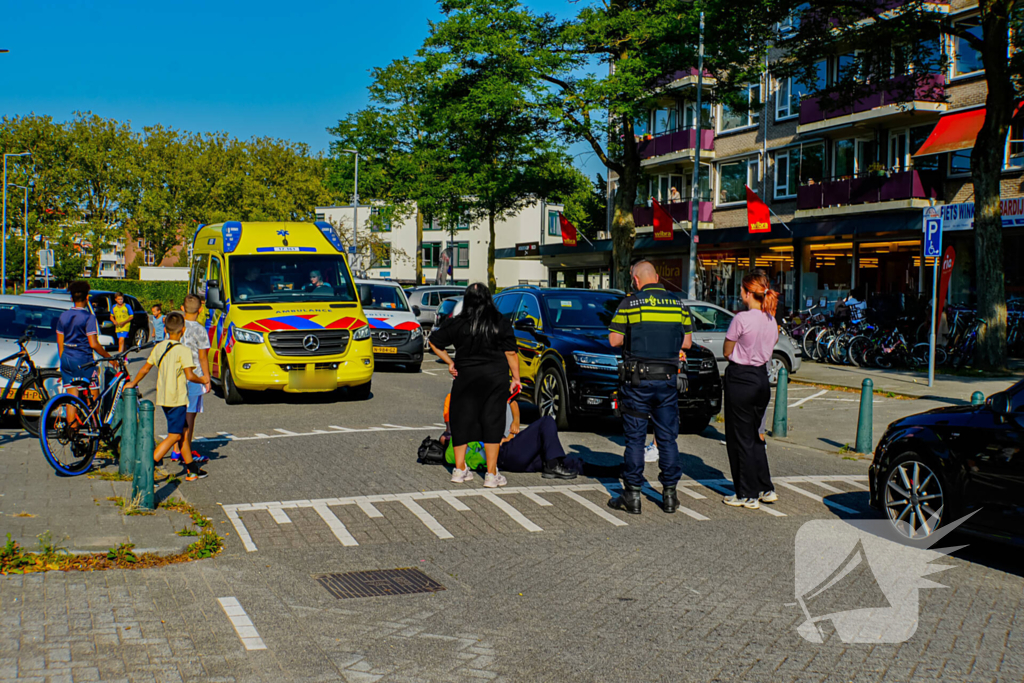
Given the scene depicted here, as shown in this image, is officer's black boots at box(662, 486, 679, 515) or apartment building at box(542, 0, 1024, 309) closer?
officer's black boots at box(662, 486, 679, 515)

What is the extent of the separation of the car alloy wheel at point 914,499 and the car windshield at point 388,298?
49.3 ft

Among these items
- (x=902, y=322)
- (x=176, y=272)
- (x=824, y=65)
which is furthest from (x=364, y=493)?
(x=176, y=272)

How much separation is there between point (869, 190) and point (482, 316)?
23.8 meters

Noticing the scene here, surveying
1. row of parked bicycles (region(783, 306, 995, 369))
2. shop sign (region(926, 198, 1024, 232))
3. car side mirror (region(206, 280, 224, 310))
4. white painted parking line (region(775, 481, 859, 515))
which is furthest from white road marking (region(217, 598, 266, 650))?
shop sign (region(926, 198, 1024, 232))

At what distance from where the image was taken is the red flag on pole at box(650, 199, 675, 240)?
112 ft

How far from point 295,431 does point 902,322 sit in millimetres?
15170

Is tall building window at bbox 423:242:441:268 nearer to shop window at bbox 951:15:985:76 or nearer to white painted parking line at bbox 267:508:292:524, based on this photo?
shop window at bbox 951:15:985:76

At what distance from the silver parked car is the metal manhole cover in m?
11.0

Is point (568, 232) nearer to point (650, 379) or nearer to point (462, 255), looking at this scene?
point (462, 255)

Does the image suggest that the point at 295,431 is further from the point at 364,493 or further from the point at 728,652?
the point at 728,652

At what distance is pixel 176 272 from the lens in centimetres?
7156

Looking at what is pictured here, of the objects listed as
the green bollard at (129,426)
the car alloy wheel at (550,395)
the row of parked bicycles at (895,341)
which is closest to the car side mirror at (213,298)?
the car alloy wheel at (550,395)

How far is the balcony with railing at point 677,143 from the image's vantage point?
38156mm

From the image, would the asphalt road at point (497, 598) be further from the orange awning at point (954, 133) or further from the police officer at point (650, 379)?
the orange awning at point (954, 133)
